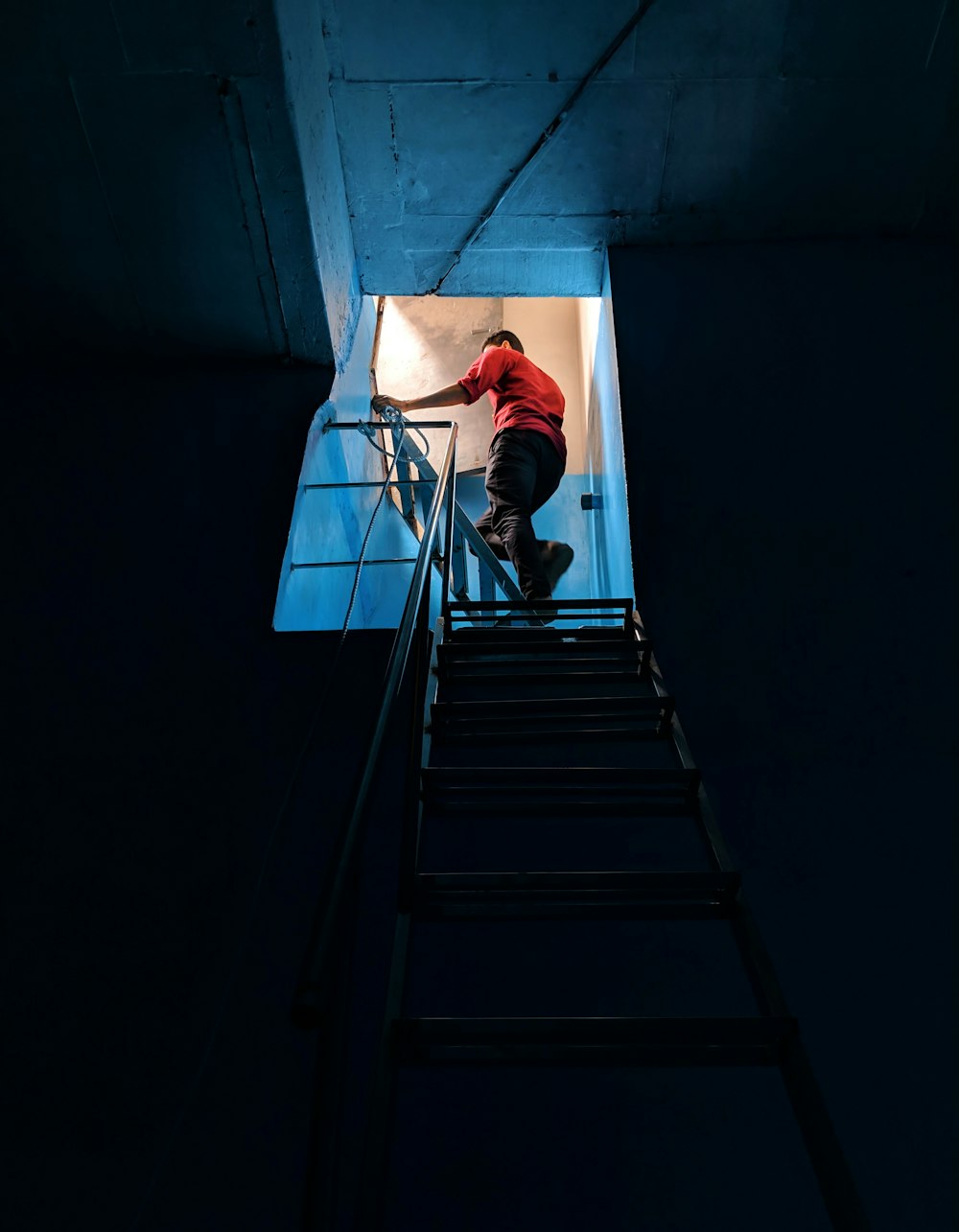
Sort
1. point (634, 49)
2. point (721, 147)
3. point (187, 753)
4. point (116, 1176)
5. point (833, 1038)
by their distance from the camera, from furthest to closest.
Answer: point (721, 147), point (634, 49), point (187, 753), point (833, 1038), point (116, 1176)

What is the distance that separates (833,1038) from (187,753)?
2130mm

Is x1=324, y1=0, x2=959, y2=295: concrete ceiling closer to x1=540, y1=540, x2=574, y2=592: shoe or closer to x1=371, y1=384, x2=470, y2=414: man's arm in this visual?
x1=371, y1=384, x2=470, y2=414: man's arm

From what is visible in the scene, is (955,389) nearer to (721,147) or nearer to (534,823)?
(721,147)

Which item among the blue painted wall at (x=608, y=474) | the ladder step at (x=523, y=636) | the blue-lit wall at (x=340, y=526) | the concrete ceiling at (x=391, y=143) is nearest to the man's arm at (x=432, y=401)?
Answer: the blue-lit wall at (x=340, y=526)

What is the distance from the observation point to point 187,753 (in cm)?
278

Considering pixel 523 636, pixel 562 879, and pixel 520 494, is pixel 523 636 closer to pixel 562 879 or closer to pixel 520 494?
pixel 520 494

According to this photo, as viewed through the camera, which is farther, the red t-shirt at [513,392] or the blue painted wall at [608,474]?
the red t-shirt at [513,392]

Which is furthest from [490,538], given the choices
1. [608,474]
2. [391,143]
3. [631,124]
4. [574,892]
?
[574,892]

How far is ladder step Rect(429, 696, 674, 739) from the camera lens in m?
2.60

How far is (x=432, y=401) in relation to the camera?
14.3 ft

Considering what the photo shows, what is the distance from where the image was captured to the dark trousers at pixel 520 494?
404cm

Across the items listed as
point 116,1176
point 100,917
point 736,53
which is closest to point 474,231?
point 736,53

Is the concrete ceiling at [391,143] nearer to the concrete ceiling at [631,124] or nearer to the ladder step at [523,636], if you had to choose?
the concrete ceiling at [631,124]

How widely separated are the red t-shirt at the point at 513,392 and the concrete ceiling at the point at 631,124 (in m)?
0.56
